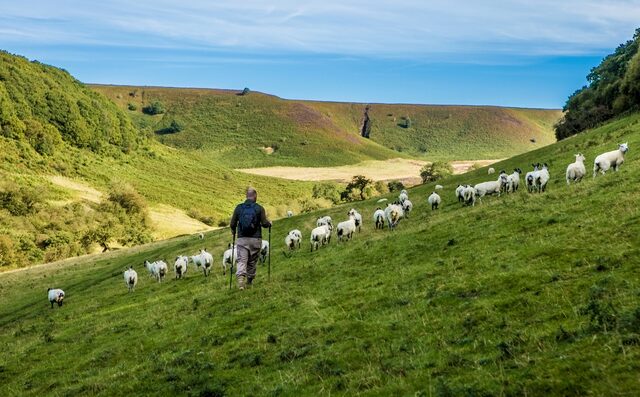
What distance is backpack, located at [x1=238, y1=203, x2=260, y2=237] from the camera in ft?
66.8

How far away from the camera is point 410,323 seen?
41.5ft

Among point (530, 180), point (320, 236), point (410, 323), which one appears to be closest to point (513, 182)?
point (530, 180)

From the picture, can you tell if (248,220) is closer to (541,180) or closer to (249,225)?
(249,225)

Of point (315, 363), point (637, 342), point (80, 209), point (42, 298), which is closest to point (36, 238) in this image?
point (80, 209)

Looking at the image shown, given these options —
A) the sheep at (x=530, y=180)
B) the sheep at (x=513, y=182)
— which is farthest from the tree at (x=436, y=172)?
the sheep at (x=530, y=180)

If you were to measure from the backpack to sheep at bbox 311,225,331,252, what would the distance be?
37.6ft

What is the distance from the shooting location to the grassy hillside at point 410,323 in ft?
29.8

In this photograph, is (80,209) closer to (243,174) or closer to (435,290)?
(243,174)

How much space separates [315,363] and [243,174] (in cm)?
16450

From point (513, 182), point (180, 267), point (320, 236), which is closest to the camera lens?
point (320, 236)

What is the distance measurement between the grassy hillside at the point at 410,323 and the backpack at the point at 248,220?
88.1 inches

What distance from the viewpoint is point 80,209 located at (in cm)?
9694

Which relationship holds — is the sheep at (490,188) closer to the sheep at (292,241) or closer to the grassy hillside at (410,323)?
the grassy hillside at (410,323)

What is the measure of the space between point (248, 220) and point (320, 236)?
12057 mm
